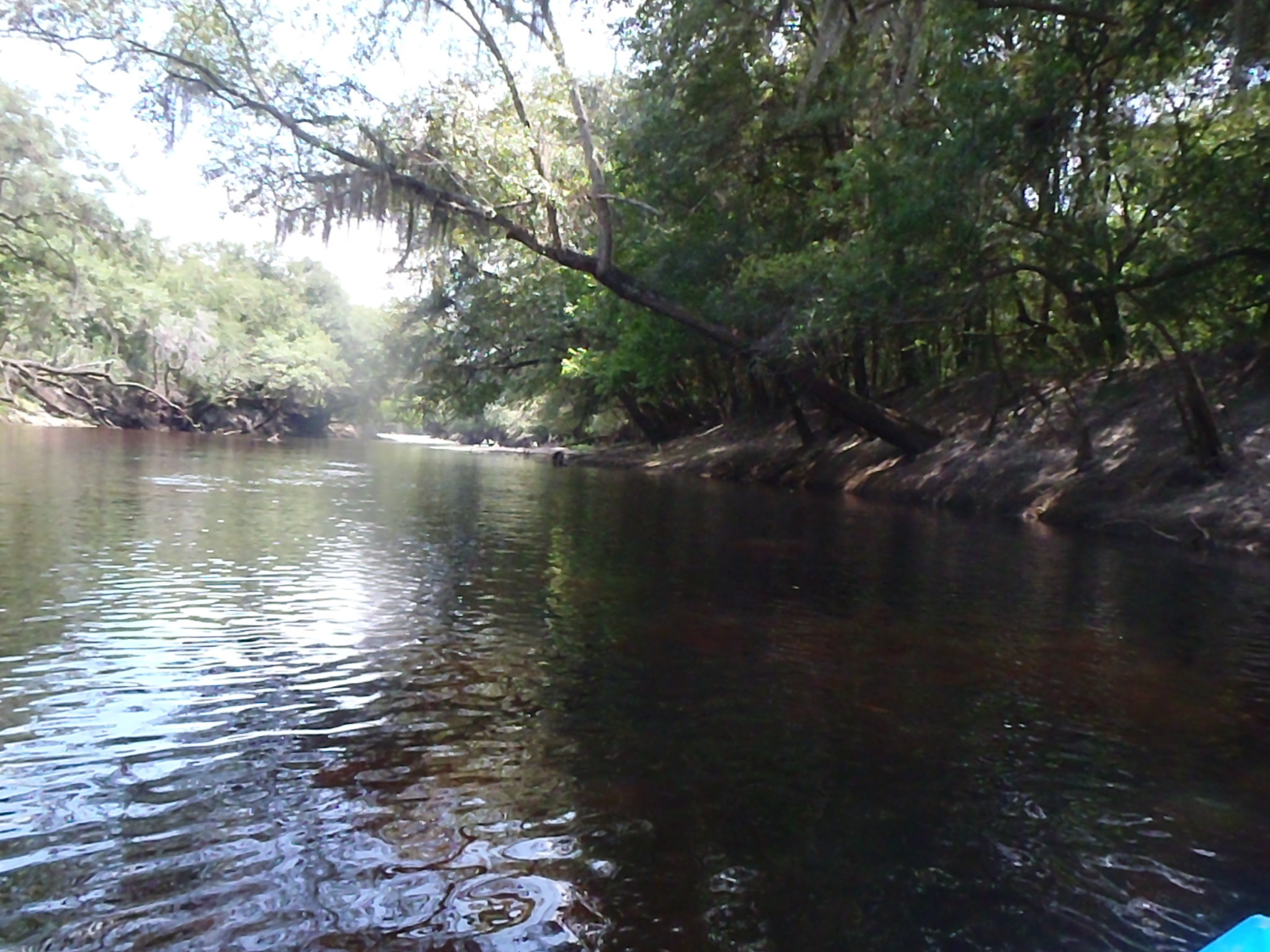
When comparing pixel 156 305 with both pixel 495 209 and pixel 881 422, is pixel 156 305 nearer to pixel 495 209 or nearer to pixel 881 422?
pixel 495 209

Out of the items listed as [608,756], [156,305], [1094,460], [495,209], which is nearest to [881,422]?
[1094,460]

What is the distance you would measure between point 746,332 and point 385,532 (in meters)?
9.51

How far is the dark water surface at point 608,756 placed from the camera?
136 inches

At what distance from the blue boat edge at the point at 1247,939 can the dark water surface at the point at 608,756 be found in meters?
1.18

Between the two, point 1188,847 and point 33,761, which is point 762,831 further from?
point 33,761

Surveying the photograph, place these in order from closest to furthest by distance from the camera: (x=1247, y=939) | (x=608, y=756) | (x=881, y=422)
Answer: (x=1247, y=939) → (x=608, y=756) → (x=881, y=422)

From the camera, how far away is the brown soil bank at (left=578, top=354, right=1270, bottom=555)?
53.8ft

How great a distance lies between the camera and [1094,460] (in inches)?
785

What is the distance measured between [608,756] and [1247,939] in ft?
10.5

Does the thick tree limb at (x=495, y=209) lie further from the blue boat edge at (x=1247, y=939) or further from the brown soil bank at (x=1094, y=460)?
the blue boat edge at (x=1247, y=939)

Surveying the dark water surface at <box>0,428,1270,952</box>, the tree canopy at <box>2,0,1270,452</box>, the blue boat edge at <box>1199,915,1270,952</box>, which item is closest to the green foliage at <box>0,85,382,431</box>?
the tree canopy at <box>2,0,1270,452</box>

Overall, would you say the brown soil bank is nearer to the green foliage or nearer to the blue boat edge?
the blue boat edge

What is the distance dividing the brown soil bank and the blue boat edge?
14.9 m

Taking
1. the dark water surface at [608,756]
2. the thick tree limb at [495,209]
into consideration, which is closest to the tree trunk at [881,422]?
the thick tree limb at [495,209]
